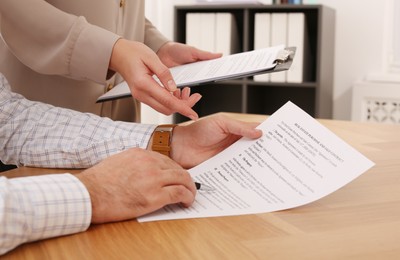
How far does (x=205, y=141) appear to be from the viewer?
3.66 ft

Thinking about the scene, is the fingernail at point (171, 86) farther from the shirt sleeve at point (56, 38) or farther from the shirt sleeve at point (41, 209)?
the shirt sleeve at point (41, 209)

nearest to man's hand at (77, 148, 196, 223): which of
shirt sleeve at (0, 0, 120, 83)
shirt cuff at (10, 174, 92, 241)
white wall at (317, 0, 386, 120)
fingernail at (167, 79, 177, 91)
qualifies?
shirt cuff at (10, 174, 92, 241)

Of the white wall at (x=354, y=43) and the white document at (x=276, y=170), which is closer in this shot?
the white document at (x=276, y=170)

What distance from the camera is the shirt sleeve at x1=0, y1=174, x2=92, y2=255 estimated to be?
702 millimetres

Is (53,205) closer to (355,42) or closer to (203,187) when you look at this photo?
(203,187)

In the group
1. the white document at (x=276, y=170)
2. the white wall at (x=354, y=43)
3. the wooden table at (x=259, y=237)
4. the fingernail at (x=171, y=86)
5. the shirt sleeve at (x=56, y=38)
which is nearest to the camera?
the wooden table at (x=259, y=237)

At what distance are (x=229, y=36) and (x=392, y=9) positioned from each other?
0.88m

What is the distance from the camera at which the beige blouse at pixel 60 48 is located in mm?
1209

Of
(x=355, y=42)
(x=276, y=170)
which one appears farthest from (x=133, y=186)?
(x=355, y=42)

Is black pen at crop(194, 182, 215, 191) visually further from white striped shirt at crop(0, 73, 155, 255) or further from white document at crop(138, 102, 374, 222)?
white striped shirt at crop(0, 73, 155, 255)

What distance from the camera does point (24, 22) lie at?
4.03 ft

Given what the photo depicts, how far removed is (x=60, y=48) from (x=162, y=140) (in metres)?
0.29

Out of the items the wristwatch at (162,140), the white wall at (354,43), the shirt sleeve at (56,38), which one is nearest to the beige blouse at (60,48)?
the shirt sleeve at (56,38)

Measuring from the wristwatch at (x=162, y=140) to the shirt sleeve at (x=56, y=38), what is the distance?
165mm
